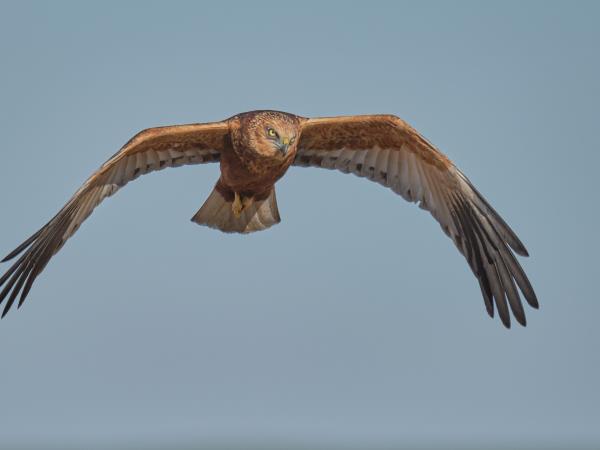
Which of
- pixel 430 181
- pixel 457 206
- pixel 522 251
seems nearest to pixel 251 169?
pixel 430 181

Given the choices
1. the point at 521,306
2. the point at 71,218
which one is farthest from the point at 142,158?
the point at 521,306

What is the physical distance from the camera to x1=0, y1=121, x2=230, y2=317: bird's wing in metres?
11.5

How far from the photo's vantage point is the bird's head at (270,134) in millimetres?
11922

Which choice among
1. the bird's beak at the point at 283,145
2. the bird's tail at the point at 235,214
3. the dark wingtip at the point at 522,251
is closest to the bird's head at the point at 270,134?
the bird's beak at the point at 283,145

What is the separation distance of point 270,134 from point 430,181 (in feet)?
7.53

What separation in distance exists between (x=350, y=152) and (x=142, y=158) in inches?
103

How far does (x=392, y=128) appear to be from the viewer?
41.4 feet

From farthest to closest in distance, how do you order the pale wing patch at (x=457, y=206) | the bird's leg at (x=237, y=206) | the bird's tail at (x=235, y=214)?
the bird's tail at (x=235, y=214)
the bird's leg at (x=237, y=206)
the pale wing patch at (x=457, y=206)

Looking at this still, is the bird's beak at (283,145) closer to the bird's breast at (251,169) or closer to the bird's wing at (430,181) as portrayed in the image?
the bird's breast at (251,169)

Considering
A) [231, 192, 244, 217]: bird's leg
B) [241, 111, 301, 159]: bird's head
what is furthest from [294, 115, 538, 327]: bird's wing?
[231, 192, 244, 217]: bird's leg

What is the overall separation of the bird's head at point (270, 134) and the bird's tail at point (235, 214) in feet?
4.62

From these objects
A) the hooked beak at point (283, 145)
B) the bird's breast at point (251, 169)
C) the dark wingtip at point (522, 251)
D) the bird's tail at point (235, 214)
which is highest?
the hooked beak at point (283, 145)

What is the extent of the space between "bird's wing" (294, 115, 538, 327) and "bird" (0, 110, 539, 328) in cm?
1

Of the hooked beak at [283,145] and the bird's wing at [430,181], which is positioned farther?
the bird's wing at [430,181]
